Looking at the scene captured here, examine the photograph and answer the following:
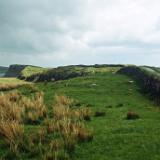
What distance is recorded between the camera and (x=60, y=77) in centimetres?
8425

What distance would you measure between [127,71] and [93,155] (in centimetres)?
4868

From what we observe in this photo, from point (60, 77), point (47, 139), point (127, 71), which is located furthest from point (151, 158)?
point (60, 77)

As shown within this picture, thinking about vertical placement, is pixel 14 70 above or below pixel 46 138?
below

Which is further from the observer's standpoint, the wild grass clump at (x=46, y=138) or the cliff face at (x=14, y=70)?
the cliff face at (x=14, y=70)

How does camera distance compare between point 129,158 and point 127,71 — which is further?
point 127,71

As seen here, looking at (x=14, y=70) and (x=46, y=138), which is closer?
(x=46, y=138)

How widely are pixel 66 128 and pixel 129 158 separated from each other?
2.97m

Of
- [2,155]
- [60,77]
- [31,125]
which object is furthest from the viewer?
[60,77]

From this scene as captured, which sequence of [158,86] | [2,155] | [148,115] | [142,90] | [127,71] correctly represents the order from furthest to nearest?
[127,71]
[142,90]
[158,86]
[148,115]
[2,155]

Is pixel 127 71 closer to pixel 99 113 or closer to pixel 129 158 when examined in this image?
pixel 99 113

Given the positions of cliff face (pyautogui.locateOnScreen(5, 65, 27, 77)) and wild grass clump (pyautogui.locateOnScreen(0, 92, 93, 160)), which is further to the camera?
cliff face (pyautogui.locateOnScreen(5, 65, 27, 77))

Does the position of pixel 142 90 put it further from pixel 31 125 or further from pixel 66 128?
pixel 66 128

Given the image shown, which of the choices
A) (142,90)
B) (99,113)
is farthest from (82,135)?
(142,90)

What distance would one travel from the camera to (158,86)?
2869cm
